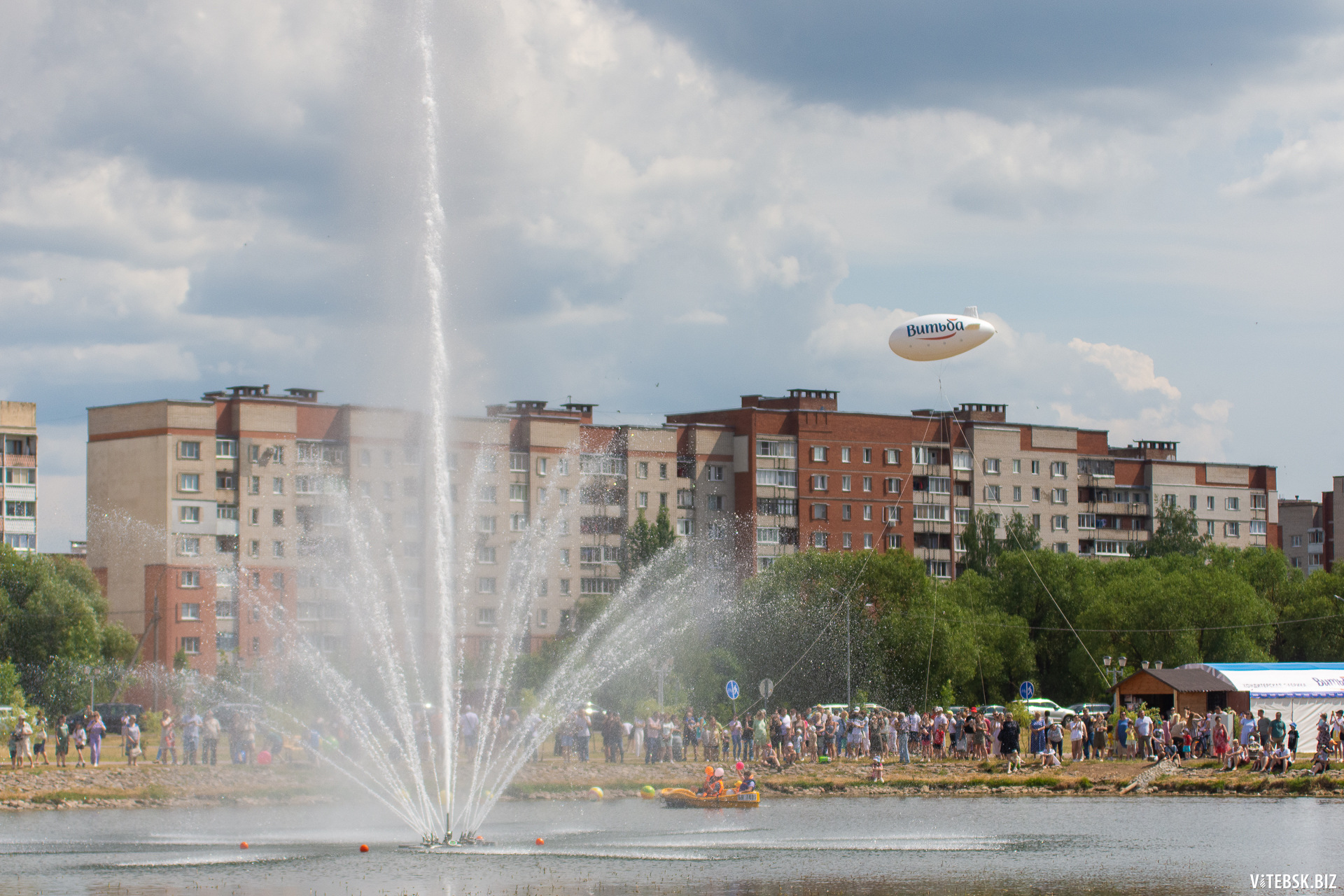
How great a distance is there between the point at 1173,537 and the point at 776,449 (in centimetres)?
4014

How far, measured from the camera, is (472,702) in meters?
89.2

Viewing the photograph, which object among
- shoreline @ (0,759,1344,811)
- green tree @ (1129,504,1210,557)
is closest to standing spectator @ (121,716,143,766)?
shoreline @ (0,759,1344,811)

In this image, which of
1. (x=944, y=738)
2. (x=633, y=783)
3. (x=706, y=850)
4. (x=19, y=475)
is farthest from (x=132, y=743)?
(x=19, y=475)

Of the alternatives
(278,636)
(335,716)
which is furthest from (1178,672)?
(278,636)

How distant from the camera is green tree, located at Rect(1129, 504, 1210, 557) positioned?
485ft

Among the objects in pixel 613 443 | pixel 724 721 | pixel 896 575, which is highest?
pixel 613 443

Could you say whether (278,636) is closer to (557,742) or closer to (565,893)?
(557,742)

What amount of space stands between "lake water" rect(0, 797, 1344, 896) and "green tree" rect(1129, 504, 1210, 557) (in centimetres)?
10488

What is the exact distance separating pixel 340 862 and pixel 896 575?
3230 inches

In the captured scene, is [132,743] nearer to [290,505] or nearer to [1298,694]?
[1298,694]

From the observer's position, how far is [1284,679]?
65125 mm

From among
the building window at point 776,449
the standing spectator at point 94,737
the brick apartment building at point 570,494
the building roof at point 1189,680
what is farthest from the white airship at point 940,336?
the building window at point 776,449

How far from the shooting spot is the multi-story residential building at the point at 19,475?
128875 mm

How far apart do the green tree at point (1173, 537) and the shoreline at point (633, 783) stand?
314 feet
